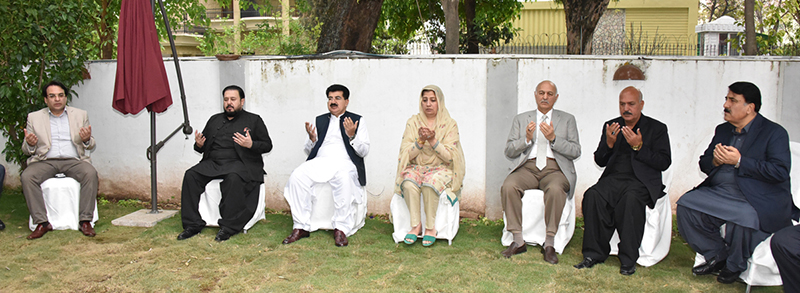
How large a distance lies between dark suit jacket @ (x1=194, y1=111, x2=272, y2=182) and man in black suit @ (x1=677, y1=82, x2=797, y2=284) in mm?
3553

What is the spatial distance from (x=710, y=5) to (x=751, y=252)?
1022 inches

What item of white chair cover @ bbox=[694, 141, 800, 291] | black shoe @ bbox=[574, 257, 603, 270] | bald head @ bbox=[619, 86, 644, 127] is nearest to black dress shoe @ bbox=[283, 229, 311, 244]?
black shoe @ bbox=[574, 257, 603, 270]

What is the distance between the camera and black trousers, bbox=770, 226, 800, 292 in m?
3.22

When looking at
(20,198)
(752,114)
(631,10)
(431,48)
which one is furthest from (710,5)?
(20,198)

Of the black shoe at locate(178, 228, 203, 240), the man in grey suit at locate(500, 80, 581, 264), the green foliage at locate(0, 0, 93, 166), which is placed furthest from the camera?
the green foliage at locate(0, 0, 93, 166)

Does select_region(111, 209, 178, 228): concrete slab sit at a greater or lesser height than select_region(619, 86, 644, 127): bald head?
lesser

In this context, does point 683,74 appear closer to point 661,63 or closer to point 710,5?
point 661,63

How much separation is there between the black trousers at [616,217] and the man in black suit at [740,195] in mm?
319

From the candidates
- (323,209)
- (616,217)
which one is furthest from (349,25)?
(616,217)

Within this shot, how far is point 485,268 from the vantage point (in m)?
4.14

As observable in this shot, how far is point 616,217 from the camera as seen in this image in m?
4.17

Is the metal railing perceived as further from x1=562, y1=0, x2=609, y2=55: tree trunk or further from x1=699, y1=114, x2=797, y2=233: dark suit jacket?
x1=699, y1=114, x2=797, y2=233: dark suit jacket

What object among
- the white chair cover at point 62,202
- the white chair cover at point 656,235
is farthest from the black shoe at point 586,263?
the white chair cover at point 62,202

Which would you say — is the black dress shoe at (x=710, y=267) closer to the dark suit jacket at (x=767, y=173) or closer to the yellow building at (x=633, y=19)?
the dark suit jacket at (x=767, y=173)
